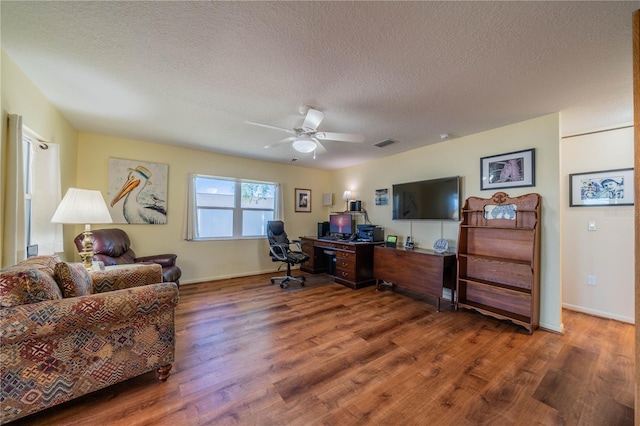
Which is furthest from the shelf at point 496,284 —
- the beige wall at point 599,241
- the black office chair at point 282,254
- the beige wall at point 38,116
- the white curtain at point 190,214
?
the beige wall at point 38,116

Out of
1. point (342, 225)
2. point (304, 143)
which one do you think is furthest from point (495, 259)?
point (342, 225)

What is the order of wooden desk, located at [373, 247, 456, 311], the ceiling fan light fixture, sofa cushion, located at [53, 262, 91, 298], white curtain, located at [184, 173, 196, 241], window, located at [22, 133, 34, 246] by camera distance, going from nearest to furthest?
sofa cushion, located at [53, 262, 91, 298]
window, located at [22, 133, 34, 246]
the ceiling fan light fixture
wooden desk, located at [373, 247, 456, 311]
white curtain, located at [184, 173, 196, 241]

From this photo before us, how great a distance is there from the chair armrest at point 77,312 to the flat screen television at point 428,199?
11.1 ft

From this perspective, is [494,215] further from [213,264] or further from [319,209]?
[213,264]

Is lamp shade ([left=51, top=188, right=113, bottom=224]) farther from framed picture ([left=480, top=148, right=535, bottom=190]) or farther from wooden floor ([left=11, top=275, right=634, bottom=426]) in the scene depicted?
framed picture ([left=480, top=148, right=535, bottom=190])

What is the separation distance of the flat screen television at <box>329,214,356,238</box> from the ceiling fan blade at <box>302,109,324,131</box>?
2.56m

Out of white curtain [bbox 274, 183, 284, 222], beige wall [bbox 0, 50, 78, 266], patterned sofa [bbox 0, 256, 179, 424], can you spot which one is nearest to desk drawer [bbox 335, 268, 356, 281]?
white curtain [bbox 274, 183, 284, 222]

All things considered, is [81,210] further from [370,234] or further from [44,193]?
[370,234]

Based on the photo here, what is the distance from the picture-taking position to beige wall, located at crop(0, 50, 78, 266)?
1791mm

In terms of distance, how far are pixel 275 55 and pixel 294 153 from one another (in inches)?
102

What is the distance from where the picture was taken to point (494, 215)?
299 centimetres

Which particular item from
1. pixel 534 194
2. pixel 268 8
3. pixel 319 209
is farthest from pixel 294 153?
pixel 534 194

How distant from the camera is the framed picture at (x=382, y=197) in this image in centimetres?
448

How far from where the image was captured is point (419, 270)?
11.0 ft
